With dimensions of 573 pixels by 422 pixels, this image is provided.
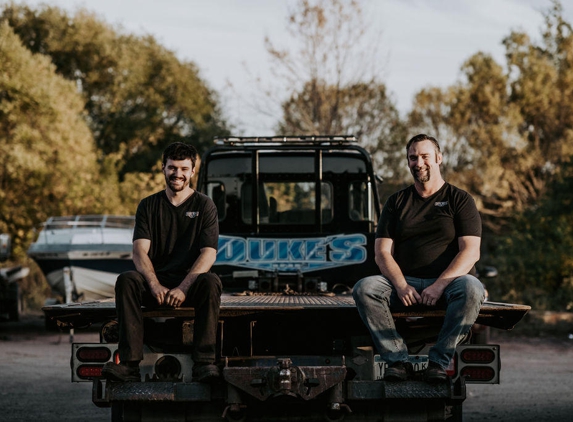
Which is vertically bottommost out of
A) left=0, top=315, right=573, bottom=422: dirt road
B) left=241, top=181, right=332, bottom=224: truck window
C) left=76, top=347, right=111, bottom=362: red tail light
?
left=0, top=315, right=573, bottom=422: dirt road

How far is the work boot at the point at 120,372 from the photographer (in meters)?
6.72

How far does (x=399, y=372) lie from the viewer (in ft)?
22.2

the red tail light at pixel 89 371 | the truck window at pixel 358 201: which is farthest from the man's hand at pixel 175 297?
the truck window at pixel 358 201

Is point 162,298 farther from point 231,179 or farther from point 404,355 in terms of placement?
point 231,179

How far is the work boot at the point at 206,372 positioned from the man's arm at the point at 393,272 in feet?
4.17

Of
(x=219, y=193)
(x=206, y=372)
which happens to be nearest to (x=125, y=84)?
(x=219, y=193)

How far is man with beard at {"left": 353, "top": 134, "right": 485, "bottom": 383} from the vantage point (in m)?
6.79

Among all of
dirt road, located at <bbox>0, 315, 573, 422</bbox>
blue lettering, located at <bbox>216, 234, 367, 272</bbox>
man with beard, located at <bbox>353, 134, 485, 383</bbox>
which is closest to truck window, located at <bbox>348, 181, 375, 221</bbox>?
blue lettering, located at <bbox>216, 234, 367, 272</bbox>

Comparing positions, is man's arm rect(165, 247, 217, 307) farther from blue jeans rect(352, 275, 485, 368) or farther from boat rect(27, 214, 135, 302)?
boat rect(27, 214, 135, 302)

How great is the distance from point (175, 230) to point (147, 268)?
396mm

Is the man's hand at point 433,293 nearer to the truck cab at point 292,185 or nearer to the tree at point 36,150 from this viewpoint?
the truck cab at point 292,185

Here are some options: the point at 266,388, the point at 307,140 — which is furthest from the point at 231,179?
the point at 266,388

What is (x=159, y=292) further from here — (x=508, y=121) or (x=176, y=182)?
(x=508, y=121)

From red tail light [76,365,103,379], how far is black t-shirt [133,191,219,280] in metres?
0.81
